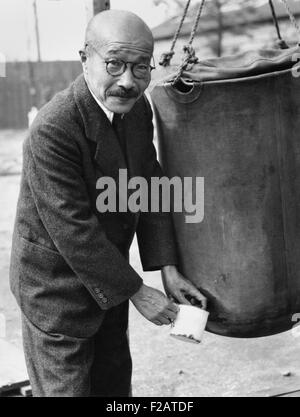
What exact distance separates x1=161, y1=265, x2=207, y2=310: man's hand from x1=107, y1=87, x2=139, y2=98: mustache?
65cm

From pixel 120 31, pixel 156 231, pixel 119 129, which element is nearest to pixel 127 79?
pixel 120 31

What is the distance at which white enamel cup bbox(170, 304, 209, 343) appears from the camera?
2166mm

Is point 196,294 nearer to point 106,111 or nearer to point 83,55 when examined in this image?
point 106,111

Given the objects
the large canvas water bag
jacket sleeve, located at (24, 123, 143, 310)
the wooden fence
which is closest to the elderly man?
jacket sleeve, located at (24, 123, 143, 310)

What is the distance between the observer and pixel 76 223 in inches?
79.3

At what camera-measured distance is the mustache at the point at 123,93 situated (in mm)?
2010

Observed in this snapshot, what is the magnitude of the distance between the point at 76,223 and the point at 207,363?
7.23 feet

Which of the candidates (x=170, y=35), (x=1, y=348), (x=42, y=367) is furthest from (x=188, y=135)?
(x=170, y=35)

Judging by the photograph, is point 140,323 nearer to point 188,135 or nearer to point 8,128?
point 188,135

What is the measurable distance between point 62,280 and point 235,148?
73 cm

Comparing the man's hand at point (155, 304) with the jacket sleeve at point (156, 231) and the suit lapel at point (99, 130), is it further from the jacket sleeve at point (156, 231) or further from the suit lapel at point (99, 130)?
the suit lapel at point (99, 130)

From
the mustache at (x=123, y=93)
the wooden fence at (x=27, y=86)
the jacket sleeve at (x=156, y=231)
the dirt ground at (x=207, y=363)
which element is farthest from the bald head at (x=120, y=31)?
the wooden fence at (x=27, y=86)

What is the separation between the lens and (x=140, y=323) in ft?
15.5
